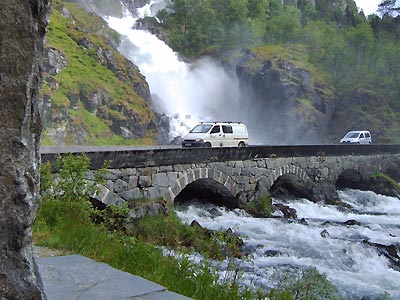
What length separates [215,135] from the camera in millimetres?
23719

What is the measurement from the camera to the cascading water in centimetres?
5538

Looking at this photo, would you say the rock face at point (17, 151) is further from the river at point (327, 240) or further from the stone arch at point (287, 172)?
the stone arch at point (287, 172)

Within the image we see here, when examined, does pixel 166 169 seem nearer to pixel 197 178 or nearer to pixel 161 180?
pixel 161 180

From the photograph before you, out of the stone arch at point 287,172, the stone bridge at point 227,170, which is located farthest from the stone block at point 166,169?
the stone arch at point 287,172

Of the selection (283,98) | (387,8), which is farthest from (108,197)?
(387,8)

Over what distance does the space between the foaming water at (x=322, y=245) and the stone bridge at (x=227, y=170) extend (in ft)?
4.12

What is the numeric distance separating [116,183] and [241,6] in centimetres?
7649

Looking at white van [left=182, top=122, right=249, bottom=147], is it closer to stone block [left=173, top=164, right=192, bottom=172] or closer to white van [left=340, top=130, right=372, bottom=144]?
stone block [left=173, top=164, right=192, bottom=172]

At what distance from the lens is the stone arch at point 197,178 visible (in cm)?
1420

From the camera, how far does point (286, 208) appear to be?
62.2ft

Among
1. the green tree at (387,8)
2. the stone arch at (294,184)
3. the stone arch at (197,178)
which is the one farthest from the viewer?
the green tree at (387,8)

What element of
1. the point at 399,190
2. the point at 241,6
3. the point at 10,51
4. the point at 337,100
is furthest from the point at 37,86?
the point at 241,6

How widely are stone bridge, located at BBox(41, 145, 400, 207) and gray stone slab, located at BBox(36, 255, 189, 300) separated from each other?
19.2ft

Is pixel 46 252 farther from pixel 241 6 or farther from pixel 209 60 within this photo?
pixel 241 6
